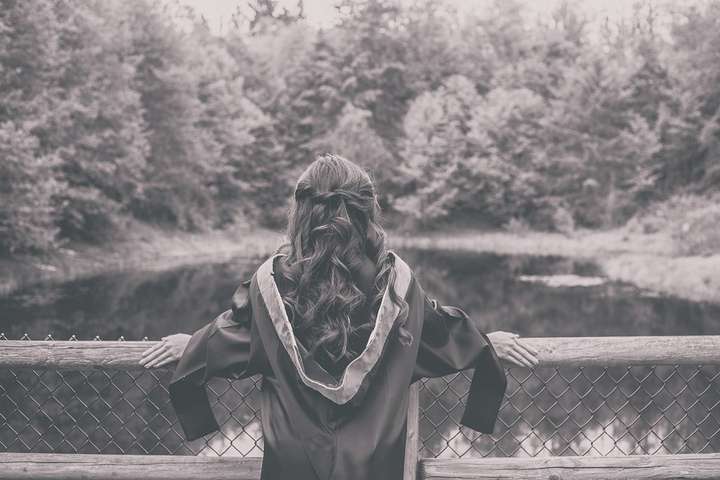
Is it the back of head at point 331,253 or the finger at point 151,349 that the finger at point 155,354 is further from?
the back of head at point 331,253

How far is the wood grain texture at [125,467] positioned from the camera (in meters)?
2.69

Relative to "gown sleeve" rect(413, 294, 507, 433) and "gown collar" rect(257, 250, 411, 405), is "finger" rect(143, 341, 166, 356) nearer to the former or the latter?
"gown collar" rect(257, 250, 411, 405)

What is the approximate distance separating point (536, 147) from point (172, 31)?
70.3 feet

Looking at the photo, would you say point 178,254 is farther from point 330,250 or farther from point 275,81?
point 330,250

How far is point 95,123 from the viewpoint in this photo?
998 inches

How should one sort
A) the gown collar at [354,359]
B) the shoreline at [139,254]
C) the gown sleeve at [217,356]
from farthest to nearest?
the shoreline at [139,254]
the gown sleeve at [217,356]
the gown collar at [354,359]

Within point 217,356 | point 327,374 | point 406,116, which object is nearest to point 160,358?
point 217,356

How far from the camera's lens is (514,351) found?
2664 mm

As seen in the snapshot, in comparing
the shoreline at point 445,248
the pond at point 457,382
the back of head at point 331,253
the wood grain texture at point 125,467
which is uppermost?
the back of head at point 331,253

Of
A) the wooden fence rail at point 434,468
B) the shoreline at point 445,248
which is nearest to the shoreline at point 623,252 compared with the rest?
the shoreline at point 445,248

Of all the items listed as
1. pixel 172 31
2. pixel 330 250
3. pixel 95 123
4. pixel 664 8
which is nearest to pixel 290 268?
pixel 330 250

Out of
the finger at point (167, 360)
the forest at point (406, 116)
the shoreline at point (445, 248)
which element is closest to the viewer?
the finger at point (167, 360)

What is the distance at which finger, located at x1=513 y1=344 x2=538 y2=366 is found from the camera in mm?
2643

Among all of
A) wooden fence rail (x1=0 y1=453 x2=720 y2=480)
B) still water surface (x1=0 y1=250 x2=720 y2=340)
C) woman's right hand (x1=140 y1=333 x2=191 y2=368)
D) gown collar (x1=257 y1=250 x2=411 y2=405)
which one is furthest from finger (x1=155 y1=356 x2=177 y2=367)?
still water surface (x1=0 y1=250 x2=720 y2=340)
